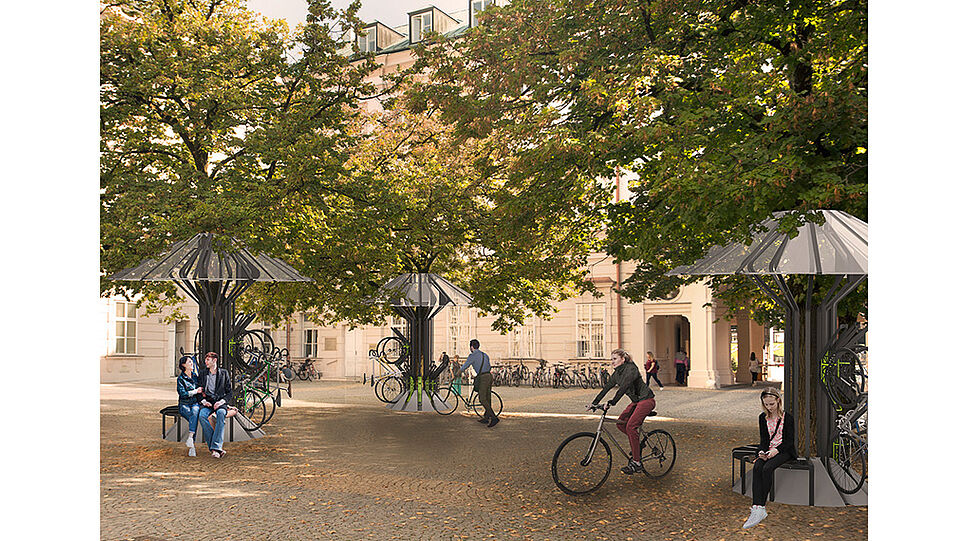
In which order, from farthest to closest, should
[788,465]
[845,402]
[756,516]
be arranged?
[845,402] → [788,465] → [756,516]

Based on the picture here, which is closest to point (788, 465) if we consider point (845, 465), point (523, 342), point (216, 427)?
point (845, 465)

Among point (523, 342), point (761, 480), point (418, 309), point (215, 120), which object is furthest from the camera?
point (523, 342)

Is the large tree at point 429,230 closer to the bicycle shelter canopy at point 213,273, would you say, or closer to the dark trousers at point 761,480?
the bicycle shelter canopy at point 213,273

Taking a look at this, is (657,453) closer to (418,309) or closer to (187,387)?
(187,387)

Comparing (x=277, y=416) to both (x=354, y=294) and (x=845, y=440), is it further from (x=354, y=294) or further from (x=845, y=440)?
(x=845, y=440)

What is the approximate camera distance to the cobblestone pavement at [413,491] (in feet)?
26.8

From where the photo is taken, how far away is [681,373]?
108ft

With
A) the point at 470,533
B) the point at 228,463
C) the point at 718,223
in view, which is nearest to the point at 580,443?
the point at 470,533

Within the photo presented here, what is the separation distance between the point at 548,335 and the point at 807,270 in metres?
26.8

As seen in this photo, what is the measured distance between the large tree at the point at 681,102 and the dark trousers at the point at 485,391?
15.7 feet

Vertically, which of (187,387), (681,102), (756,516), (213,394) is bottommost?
(756,516)

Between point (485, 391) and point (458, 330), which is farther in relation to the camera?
point (458, 330)

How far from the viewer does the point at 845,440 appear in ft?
32.2

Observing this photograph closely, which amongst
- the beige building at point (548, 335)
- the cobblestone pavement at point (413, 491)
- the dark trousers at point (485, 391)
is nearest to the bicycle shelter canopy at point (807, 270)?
the cobblestone pavement at point (413, 491)
